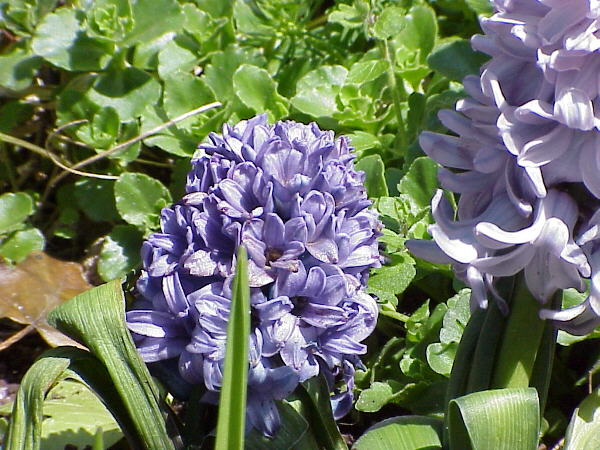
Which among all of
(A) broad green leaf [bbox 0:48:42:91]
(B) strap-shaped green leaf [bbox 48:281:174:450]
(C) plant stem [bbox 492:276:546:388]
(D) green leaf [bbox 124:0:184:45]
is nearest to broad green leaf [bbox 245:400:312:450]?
(B) strap-shaped green leaf [bbox 48:281:174:450]

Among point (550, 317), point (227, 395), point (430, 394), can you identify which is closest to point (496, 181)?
point (550, 317)

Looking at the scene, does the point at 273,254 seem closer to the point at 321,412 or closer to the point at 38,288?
the point at 321,412

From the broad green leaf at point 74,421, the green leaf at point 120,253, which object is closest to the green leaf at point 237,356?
the broad green leaf at point 74,421

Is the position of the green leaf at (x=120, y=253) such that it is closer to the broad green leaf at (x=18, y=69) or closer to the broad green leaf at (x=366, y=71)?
the broad green leaf at (x=18, y=69)

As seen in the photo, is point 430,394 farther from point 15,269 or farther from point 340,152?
point 15,269

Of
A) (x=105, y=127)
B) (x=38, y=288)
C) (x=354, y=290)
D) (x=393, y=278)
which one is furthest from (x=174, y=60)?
(x=354, y=290)

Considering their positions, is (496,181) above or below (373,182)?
above
